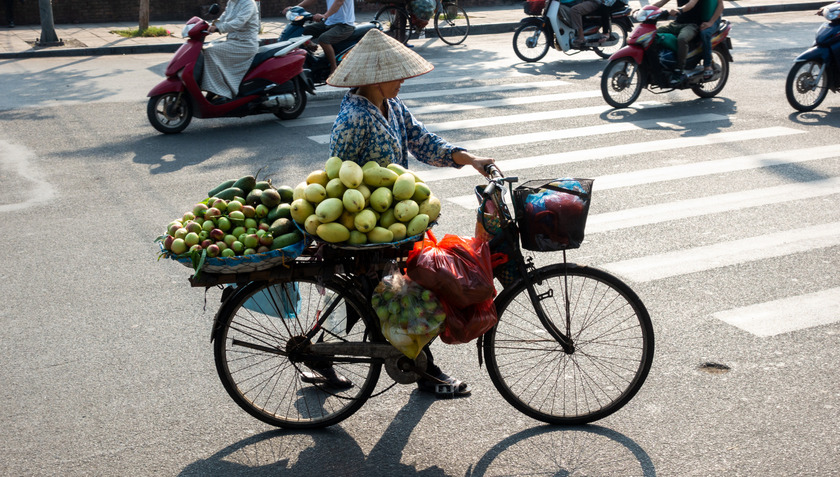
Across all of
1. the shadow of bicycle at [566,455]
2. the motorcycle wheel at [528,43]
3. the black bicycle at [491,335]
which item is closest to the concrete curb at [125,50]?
the motorcycle wheel at [528,43]

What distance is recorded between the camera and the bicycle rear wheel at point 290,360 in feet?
11.9

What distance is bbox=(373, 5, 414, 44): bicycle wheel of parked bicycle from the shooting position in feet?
48.2

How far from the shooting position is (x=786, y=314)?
477cm

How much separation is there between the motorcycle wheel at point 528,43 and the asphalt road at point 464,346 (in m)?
2.73

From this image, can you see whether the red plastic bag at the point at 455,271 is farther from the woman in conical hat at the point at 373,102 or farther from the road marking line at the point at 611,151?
the road marking line at the point at 611,151

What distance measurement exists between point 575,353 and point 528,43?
989 cm

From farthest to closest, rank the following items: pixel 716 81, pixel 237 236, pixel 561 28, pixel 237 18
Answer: pixel 561 28, pixel 716 81, pixel 237 18, pixel 237 236

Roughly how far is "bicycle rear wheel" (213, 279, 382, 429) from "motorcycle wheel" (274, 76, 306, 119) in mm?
6158

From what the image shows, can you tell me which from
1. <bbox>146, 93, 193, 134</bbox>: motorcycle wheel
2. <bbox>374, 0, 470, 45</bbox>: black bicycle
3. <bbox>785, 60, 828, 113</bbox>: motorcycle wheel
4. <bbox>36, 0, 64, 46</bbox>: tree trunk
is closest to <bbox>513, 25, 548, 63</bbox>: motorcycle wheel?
<bbox>374, 0, 470, 45</bbox>: black bicycle

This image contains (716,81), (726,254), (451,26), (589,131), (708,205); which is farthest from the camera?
(451,26)

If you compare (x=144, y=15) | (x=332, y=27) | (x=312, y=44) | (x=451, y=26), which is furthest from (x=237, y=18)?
(x=144, y=15)

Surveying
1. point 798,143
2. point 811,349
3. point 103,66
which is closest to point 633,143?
point 798,143

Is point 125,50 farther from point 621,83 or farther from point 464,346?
point 464,346

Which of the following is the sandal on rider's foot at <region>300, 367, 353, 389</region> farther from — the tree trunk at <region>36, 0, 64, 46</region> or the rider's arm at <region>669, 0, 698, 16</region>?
the tree trunk at <region>36, 0, 64, 46</region>
